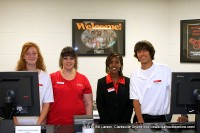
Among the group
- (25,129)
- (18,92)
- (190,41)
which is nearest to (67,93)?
(18,92)

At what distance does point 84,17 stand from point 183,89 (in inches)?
112

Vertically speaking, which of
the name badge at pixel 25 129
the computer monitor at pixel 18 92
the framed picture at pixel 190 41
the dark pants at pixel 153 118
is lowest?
the dark pants at pixel 153 118

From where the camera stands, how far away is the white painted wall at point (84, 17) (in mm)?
4805

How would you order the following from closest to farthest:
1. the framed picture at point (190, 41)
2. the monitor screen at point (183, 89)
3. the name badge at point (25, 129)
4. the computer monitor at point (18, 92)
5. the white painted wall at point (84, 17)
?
the name badge at point (25, 129)
the computer monitor at point (18, 92)
the monitor screen at point (183, 89)
the framed picture at point (190, 41)
the white painted wall at point (84, 17)

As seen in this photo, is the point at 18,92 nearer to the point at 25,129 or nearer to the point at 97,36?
the point at 25,129

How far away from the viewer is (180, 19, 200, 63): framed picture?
4.66m

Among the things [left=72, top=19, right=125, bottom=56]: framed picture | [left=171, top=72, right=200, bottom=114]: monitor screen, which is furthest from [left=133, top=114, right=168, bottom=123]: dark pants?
[left=72, top=19, right=125, bottom=56]: framed picture

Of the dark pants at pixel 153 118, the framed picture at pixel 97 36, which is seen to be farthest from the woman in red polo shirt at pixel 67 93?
the framed picture at pixel 97 36

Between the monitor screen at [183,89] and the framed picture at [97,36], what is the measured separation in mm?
2631

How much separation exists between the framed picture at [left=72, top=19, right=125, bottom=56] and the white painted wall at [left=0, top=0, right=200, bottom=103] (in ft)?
0.29

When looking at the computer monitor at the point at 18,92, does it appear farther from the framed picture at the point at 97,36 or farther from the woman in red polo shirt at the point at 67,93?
the framed picture at the point at 97,36

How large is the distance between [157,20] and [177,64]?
2.70 ft

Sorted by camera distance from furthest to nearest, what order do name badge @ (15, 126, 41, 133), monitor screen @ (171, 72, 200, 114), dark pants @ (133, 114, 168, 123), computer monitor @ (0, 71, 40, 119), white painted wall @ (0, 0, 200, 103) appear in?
1. white painted wall @ (0, 0, 200, 103)
2. dark pants @ (133, 114, 168, 123)
3. monitor screen @ (171, 72, 200, 114)
4. computer monitor @ (0, 71, 40, 119)
5. name badge @ (15, 126, 41, 133)

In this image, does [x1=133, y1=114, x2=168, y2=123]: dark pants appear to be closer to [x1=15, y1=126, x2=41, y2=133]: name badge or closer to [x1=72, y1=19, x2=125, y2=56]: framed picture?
[x1=15, y1=126, x2=41, y2=133]: name badge
